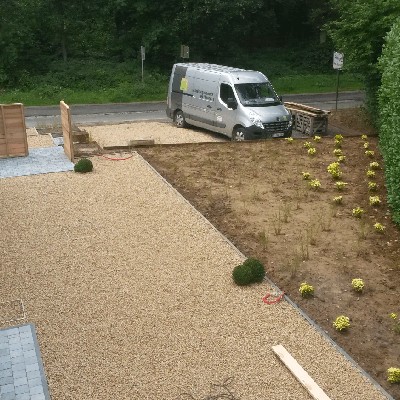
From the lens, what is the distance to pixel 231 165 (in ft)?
52.3

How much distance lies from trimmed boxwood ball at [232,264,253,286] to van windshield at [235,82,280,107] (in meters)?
10.6

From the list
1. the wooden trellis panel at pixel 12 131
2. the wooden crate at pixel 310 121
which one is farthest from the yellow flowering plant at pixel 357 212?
the wooden trellis panel at pixel 12 131

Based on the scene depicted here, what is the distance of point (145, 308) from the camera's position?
857 cm

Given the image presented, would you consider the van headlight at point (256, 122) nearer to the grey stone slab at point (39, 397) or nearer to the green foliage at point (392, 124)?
the green foliage at point (392, 124)

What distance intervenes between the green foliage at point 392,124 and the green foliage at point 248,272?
12.1ft

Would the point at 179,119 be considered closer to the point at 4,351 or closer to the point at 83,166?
the point at 83,166

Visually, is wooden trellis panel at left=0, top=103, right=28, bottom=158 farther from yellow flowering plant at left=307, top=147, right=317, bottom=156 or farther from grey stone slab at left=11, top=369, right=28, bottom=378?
grey stone slab at left=11, top=369, right=28, bottom=378

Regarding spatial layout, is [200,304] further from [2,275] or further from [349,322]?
[2,275]

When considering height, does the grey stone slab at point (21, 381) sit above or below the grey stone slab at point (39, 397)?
below

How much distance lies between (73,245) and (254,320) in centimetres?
422

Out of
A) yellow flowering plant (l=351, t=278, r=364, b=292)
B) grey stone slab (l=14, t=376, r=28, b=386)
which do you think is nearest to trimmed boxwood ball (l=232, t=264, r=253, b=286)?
yellow flowering plant (l=351, t=278, r=364, b=292)

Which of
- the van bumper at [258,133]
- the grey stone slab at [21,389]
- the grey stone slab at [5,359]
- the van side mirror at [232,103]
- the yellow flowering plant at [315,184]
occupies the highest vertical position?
the van side mirror at [232,103]

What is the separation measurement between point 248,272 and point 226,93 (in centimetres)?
1142

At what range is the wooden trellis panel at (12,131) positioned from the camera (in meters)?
16.4
